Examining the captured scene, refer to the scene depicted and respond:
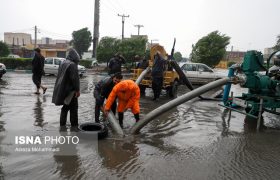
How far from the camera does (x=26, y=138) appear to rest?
201 inches

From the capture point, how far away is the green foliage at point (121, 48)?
29.1 m

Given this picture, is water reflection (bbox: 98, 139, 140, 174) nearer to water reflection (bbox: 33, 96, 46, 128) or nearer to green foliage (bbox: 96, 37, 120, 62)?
water reflection (bbox: 33, 96, 46, 128)

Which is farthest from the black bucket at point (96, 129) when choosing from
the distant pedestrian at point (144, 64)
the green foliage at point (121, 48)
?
the green foliage at point (121, 48)

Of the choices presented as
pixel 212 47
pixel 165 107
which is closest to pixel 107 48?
pixel 212 47

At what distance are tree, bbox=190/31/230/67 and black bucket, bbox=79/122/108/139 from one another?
83.3ft

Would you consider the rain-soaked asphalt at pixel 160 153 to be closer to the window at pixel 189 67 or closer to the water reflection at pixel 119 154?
the water reflection at pixel 119 154

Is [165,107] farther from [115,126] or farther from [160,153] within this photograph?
[160,153]

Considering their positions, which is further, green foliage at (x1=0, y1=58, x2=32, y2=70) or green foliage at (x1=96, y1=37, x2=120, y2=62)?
green foliage at (x1=96, y1=37, x2=120, y2=62)

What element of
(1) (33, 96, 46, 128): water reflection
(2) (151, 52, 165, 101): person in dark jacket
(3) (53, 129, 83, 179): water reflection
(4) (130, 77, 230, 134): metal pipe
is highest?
(2) (151, 52, 165, 101): person in dark jacket

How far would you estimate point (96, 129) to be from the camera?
5.52m

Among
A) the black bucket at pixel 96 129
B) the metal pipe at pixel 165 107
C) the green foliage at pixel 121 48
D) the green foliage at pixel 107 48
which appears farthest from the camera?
the green foliage at pixel 107 48

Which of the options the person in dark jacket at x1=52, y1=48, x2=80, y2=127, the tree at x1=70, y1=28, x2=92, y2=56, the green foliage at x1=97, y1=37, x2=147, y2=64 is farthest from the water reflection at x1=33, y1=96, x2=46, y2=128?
the tree at x1=70, y1=28, x2=92, y2=56

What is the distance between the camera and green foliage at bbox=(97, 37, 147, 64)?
2906cm

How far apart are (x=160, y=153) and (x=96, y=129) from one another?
4.83 feet
